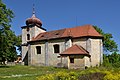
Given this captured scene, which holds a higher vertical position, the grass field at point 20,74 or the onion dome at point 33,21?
the onion dome at point 33,21

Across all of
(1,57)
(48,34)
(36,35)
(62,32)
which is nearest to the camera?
(1,57)

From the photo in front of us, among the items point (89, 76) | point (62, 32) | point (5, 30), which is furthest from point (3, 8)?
point (89, 76)

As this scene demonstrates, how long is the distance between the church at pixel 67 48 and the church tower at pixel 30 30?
0.22m

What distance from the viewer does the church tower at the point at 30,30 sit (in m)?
45.9

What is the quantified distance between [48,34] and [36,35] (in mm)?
4232

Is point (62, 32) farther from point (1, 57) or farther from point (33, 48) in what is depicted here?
point (1, 57)

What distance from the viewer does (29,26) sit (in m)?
46.8

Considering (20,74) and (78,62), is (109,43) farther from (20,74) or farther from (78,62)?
(20,74)

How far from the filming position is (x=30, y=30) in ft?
153

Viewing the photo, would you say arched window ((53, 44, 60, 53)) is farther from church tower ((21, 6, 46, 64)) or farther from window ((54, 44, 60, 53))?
church tower ((21, 6, 46, 64))

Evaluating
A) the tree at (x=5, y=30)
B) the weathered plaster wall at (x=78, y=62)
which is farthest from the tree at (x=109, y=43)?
the tree at (x=5, y=30)

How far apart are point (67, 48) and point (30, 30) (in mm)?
12295

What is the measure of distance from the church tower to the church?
0.22m

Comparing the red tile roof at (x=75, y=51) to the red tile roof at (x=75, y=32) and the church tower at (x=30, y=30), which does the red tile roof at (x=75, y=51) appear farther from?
the church tower at (x=30, y=30)
